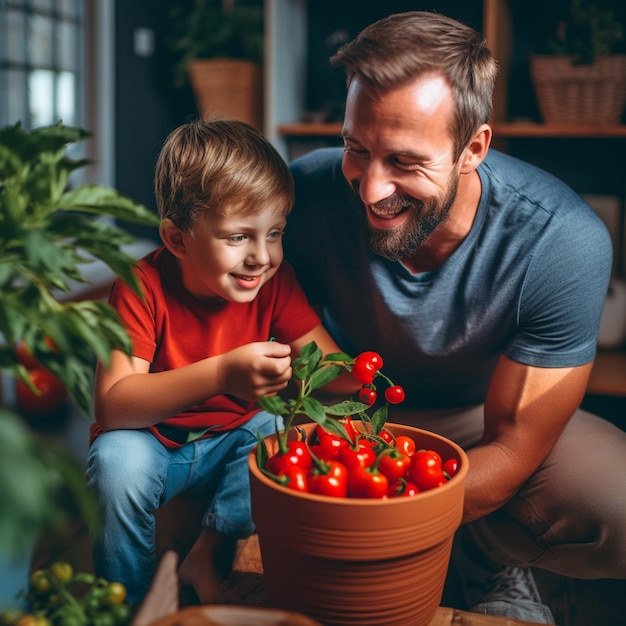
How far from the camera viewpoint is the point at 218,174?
1.36 metres

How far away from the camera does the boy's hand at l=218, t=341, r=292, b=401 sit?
118cm

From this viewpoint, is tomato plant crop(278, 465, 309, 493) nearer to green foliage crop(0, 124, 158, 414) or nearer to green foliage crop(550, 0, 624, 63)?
green foliage crop(0, 124, 158, 414)

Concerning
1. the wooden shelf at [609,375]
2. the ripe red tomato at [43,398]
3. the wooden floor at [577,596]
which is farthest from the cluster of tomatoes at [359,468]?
the ripe red tomato at [43,398]

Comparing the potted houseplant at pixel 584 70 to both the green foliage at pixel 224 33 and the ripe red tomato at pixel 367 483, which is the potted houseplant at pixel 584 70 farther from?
the ripe red tomato at pixel 367 483

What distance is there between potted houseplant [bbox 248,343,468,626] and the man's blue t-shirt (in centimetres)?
49

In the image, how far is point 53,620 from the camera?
92cm

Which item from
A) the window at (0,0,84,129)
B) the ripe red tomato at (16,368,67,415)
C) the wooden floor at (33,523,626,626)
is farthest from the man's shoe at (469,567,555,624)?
the window at (0,0,84,129)

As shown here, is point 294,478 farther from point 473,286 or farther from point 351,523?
point 473,286

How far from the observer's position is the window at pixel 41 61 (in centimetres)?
381

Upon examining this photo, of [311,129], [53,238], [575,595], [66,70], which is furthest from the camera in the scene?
[66,70]

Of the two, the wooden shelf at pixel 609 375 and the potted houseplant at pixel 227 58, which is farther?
the potted houseplant at pixel 227 58

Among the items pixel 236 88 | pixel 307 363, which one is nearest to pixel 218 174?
pixel 307 363

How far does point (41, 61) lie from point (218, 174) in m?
3.08

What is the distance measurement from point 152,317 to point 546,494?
83 cm
